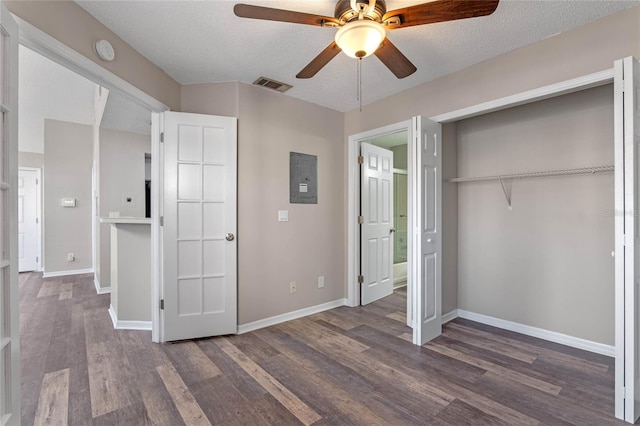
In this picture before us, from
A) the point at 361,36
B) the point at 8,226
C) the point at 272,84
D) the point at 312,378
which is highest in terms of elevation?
the point at 272,84

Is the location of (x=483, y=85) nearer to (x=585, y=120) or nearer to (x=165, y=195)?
(x=585, y=120)

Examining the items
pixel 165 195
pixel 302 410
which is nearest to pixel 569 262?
pixel 302 410

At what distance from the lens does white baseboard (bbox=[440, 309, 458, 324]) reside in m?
3.28

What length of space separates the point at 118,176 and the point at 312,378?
4133 mm

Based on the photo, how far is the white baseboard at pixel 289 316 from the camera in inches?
121

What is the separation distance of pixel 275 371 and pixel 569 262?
107 inches

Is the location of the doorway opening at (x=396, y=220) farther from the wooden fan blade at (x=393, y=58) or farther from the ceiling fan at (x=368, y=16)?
the ceiling fan at (x=368, y=16)

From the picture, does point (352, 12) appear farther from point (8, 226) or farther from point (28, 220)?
point (28, 220)

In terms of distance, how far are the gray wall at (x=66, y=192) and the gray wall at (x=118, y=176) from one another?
178 centimetres

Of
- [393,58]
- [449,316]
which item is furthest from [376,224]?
[393,58]

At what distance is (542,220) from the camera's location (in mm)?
2887

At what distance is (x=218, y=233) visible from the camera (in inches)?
116

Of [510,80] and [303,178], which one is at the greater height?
[510,80]

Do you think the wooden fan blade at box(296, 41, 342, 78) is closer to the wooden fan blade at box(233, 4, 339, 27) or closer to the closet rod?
the wooden fan blade at box(233, 4, 339, 27)
